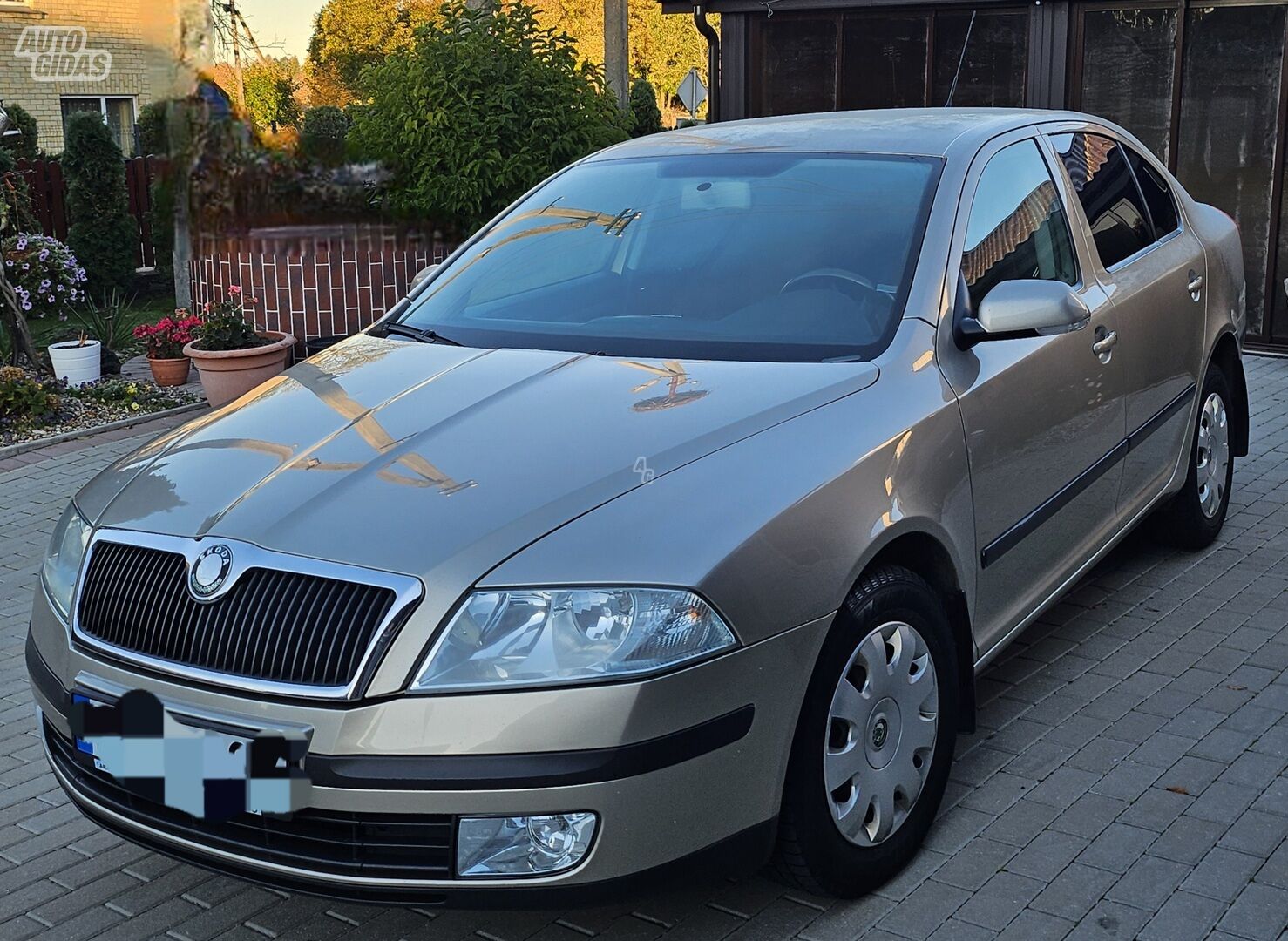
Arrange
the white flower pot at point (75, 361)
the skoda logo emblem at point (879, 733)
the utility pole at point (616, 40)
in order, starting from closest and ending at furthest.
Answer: the skoda logo emblem at point (879, 733) < the white flower pot at point (75, 361) < the utility pole at point (616, 40)

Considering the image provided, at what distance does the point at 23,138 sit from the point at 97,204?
3053mm

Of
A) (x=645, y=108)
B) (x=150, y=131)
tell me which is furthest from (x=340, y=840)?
(x=645, y=108)

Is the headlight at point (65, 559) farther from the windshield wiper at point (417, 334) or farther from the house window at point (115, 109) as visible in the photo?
the house window at point (115, 109)

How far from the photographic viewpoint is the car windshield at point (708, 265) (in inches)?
138

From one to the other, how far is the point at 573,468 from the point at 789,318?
982 millimetres

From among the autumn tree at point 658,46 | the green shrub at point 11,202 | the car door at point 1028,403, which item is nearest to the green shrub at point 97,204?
the green shrub at point 11,202

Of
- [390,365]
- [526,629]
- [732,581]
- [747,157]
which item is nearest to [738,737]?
[732,581]

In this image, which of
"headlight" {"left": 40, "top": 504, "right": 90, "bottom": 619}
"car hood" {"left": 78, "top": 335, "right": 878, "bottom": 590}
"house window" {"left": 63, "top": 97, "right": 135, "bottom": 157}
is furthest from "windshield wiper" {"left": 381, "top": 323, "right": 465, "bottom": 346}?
"house window" {"left": 63, "top": 97, "right": 135, "bottom": 157}

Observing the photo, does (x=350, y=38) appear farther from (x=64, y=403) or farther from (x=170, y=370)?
(x=64, y=403)

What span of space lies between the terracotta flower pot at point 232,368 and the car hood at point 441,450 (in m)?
5.54

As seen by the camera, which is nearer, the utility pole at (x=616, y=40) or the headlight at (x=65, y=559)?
the headlight at (x=65, y=559)

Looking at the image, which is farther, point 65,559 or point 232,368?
point 232,368

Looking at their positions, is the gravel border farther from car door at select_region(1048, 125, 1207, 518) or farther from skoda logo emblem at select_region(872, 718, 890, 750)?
skoda logo emblem at select_region(872, 718, 890, 750)

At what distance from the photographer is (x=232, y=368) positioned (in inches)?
352
